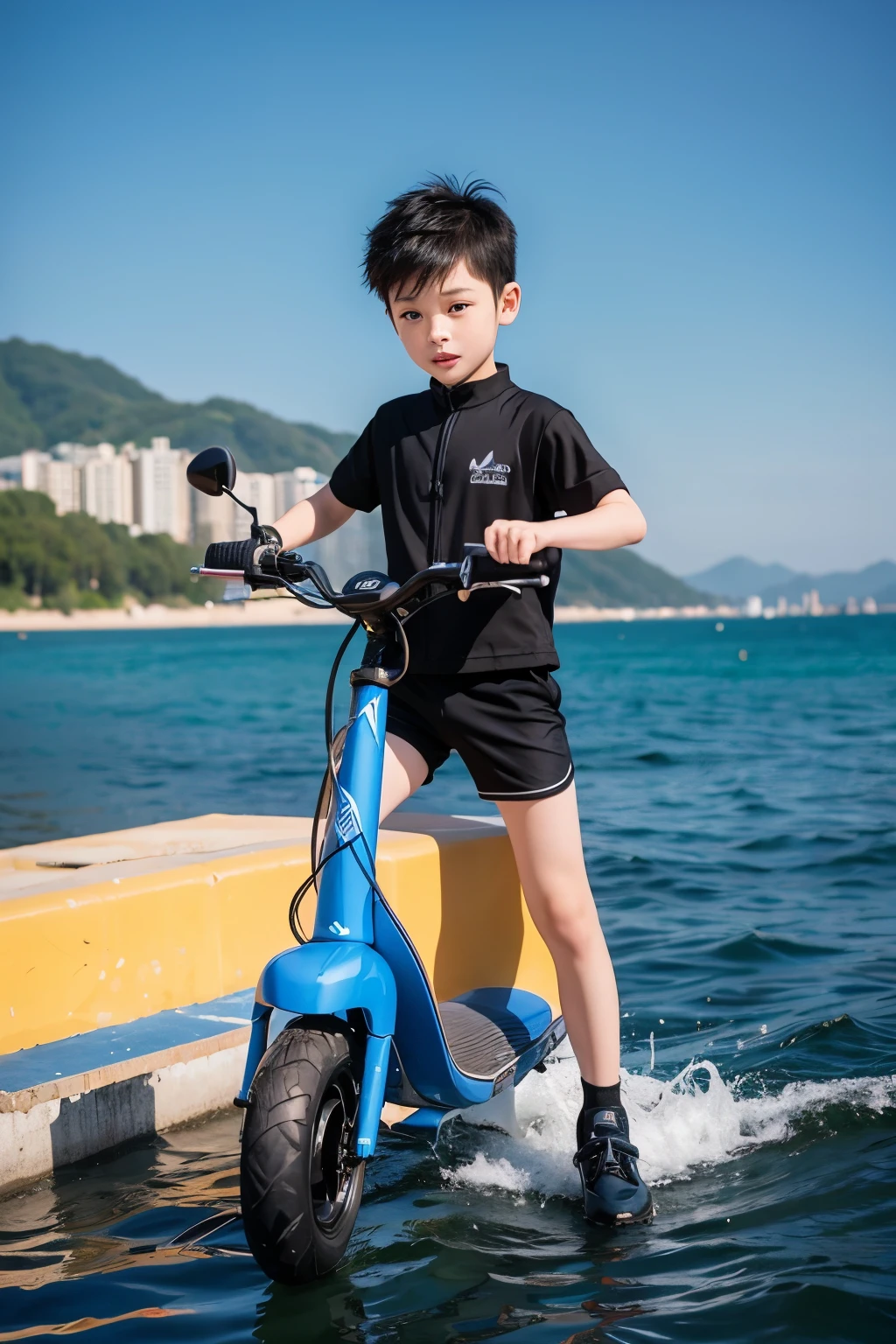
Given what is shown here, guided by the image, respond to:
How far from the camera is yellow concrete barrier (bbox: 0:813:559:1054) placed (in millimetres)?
2754

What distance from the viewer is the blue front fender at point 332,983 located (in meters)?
2.01

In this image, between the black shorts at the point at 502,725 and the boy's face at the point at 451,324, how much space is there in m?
0.60

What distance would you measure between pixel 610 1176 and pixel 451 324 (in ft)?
5.34

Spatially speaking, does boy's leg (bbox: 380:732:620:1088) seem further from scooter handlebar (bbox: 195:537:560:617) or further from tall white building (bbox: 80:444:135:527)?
tall white building (bbox: 80:444:135:527)

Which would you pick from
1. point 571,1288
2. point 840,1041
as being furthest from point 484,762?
point 840,1041

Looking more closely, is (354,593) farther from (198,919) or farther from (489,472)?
(198,919)

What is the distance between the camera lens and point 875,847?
6.80 metres

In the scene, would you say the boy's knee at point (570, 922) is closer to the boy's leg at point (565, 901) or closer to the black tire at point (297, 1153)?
the boy's leg at point (565, 901)

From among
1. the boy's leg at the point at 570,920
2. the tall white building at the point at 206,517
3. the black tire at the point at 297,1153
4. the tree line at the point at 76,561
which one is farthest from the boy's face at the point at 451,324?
the tree line at the point at 76,561

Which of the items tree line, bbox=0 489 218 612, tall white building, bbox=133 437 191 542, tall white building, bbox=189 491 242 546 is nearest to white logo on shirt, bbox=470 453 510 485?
tall white building, bbox=189 491 242 546

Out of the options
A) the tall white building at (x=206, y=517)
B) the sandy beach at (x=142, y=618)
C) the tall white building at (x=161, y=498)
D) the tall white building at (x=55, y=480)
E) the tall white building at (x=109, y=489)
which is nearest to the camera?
the tall white building at (x=206, y=517)

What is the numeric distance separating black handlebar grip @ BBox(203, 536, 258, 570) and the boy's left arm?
43 cm

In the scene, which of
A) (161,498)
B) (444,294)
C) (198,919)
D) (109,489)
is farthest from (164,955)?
(109,489)

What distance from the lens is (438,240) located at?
2445 mm
